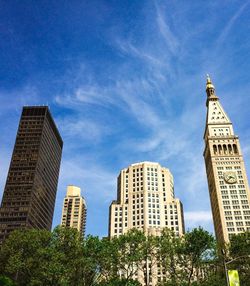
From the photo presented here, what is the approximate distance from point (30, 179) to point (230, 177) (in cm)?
10295

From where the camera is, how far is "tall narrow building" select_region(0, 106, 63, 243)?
16200 centimetres

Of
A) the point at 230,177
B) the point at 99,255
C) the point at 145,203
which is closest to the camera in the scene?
the point at 99,255

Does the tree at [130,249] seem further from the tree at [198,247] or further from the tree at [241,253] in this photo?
the tree at [241,253]

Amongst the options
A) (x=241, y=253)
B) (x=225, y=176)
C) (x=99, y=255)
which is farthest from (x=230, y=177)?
(x=99, y=255)

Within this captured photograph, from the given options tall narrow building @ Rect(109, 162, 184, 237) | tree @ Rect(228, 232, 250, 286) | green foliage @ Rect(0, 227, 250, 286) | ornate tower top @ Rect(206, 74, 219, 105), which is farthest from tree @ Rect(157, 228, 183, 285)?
ornate tower top @ Rect(206, 74, 219, 105)

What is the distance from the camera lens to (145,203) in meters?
136

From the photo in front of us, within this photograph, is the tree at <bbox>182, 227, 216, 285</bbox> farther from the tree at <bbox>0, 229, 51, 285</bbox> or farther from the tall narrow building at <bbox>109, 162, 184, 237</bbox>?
the tall narrow building at <bbox>109, 162, 184, 237</bbox>

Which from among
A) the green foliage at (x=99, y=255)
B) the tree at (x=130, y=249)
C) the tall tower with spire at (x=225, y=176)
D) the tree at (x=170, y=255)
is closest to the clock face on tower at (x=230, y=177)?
the tall tower with spire at (x=225, y=176)

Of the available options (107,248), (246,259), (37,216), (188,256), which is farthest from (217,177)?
(37,216)

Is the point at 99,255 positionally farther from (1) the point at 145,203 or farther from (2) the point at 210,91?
(2) the point at 210,91

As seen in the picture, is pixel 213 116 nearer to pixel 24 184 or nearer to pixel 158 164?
pixel 158 164

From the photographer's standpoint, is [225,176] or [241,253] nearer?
[241,253]

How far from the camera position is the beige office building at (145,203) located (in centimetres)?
13325

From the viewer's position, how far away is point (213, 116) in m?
151
